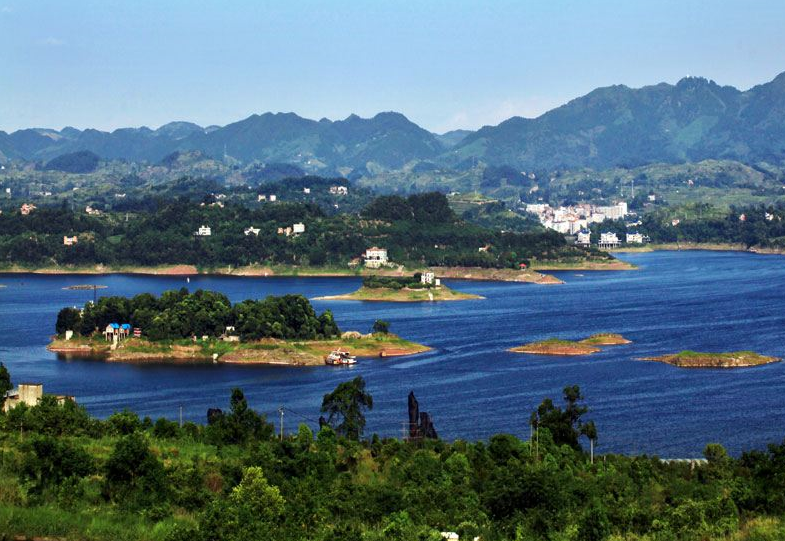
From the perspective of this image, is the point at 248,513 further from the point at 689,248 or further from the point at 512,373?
the point at 689,248

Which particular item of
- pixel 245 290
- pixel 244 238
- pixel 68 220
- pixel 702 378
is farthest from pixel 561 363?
pixel 68 220

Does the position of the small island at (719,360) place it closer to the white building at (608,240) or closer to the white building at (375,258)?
the white building at (375,258)

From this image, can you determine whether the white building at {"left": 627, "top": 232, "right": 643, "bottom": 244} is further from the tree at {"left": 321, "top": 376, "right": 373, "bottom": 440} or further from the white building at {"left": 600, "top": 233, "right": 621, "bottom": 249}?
the tree at {"left": 321, "top": 376, "right": 373, "bottom": 440}

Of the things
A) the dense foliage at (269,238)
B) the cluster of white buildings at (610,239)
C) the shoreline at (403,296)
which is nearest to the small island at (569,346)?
the shoreline at (403,296)

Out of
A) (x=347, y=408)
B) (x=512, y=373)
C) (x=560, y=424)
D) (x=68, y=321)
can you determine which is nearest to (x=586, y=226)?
(x=68, y=321)

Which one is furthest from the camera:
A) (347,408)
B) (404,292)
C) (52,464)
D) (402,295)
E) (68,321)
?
(404,292)
